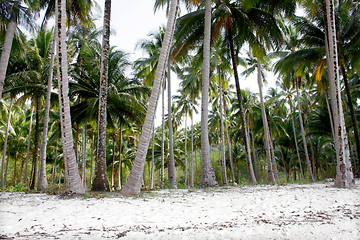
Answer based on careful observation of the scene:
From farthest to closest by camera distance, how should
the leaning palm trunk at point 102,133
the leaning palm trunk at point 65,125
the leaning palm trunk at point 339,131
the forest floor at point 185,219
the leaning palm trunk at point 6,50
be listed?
1. the leaning palm trunk at point 6,50
2. the leaning palm trunk at point 102,133
3. the leaning palm trunk at point 339,131
4. the leaning palm trunk at point 65,125
5. the forest floor at point 185,219

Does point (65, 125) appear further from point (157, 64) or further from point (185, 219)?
point (157, 64)

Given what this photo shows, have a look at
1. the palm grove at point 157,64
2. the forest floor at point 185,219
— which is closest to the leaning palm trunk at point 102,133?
the palm grove at point 157,64

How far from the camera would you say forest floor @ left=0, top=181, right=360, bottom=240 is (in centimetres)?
346

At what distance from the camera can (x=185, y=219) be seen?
440cm

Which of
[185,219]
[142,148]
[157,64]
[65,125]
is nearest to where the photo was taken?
[185,219]

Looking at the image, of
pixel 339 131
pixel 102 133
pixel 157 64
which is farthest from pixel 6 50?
pixel 339 131

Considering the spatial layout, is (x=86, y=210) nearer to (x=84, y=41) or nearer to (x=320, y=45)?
(x=84, y=41)

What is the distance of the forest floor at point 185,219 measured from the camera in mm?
3461

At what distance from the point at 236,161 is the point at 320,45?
24.3m

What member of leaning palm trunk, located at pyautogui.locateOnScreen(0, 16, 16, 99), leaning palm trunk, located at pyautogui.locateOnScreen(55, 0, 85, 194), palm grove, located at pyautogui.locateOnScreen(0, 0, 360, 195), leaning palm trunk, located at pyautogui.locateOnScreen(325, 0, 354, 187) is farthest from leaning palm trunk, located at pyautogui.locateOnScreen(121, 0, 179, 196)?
leaning palm trunk, located at pyautogui.locateOnScreen(325, 0, 354, 187)

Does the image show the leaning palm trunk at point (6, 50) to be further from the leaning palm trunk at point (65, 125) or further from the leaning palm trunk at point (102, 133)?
the leaning palm trunk at point (65, 125)

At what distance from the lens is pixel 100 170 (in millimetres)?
8562

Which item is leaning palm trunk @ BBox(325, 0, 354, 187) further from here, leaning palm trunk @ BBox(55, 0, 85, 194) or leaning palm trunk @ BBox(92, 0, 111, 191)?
leaning palm trunk @ BBox(55, 0, 85, 194)

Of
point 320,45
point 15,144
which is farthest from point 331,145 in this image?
point 15,144
